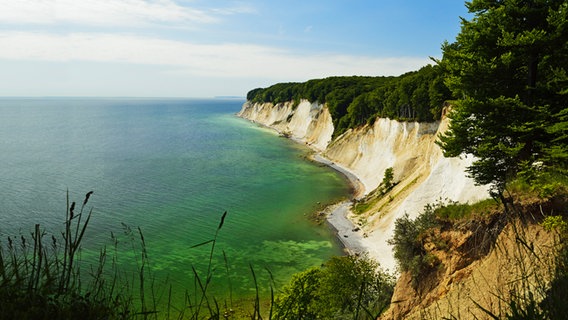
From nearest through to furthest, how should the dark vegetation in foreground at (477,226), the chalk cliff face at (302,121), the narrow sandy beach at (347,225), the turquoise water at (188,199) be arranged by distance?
the dark vegetation in foreground at (477,226)
the turquoise water at (188,199)
the narrow sandy beach at (347,225)
the chalk cliff face at (302,121)

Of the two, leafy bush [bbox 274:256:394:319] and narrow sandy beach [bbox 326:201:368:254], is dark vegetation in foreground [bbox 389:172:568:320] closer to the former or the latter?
leafy bush [bbox 274:256:394:319]

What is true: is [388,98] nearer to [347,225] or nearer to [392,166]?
[392,166]

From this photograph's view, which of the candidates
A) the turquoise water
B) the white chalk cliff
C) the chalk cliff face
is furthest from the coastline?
the chalk cliff face

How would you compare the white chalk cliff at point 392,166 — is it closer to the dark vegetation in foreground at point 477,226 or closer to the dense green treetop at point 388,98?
the dense green treetop at point 388,98

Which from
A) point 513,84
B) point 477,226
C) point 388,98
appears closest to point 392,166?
point 388,98

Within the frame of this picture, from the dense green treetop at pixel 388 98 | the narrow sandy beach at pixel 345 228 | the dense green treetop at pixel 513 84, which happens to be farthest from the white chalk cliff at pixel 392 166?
the dense green treetop at pixel 513 84
